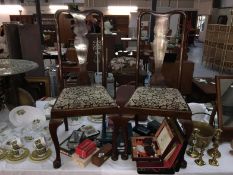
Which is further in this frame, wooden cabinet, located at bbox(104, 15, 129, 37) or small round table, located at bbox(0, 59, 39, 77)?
wooden cabinet, located at bbox(104, 15, 129, 37)

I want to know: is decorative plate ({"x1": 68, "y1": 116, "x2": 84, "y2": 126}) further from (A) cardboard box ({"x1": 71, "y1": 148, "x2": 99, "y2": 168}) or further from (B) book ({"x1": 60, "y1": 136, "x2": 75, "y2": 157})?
(A) cardboard box ({"x1": 71, "y1": 148, "x2": 99, "y2": 168})

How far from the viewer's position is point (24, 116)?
1.80 metres

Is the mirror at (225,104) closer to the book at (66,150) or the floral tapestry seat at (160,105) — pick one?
the floral tapestry seat at (160,105)

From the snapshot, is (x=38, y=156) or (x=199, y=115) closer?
(x=38, y=156)

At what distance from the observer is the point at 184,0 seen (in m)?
8.69

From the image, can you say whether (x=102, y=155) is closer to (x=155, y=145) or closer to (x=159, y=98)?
(x=155, y=145)

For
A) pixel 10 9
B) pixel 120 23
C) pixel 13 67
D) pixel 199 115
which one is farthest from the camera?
pixel 10 9

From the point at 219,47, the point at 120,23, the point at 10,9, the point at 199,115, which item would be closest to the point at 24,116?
the point at 199,115

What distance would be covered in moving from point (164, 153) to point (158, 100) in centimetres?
33

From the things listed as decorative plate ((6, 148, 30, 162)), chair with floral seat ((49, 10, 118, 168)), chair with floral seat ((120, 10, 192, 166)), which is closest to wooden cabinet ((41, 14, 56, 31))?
chair with floral seat ((49, 10, 118, 168))

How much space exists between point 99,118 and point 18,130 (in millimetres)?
648

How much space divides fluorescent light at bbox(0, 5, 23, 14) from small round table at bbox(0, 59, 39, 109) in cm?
796

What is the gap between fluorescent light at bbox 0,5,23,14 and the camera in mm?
8969

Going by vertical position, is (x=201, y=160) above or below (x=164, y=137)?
below
